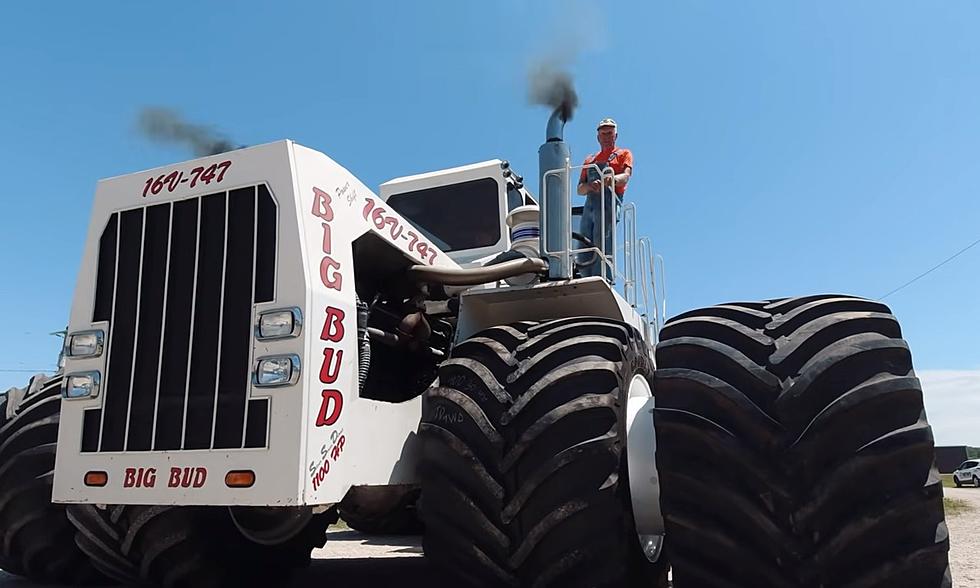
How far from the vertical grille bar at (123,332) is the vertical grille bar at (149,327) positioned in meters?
0.04

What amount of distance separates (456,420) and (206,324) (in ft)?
3.88

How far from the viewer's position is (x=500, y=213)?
7.04 meters

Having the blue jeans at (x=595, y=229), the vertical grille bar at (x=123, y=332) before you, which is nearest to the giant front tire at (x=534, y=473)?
the vertical grille bar at (x=123, y=332)

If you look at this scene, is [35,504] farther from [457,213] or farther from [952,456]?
[952,456]

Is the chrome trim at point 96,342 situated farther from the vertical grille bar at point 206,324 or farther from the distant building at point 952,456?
the distant building at point 952,456

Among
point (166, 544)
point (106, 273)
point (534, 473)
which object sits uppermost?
point (106, 273)

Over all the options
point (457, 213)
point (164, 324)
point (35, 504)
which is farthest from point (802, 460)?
point (457, 213)

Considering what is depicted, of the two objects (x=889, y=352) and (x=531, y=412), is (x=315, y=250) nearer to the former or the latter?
(x=531, y=412)

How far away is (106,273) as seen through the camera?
376 cm

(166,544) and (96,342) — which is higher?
(96,342)

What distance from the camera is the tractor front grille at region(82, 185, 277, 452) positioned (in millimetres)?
3340

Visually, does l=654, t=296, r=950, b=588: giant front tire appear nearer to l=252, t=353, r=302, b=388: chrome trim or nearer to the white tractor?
the white tractor

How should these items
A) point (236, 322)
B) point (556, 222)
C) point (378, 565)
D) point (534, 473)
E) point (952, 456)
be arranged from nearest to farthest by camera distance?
1. point (534, 473)
2. point (236, 322)
3. point (556, 222)
4. point (378, 565)
5. point (952, 456)

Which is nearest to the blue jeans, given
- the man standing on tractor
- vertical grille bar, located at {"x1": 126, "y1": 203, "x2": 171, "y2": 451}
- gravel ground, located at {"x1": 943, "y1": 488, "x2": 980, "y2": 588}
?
the man standing on tractor
